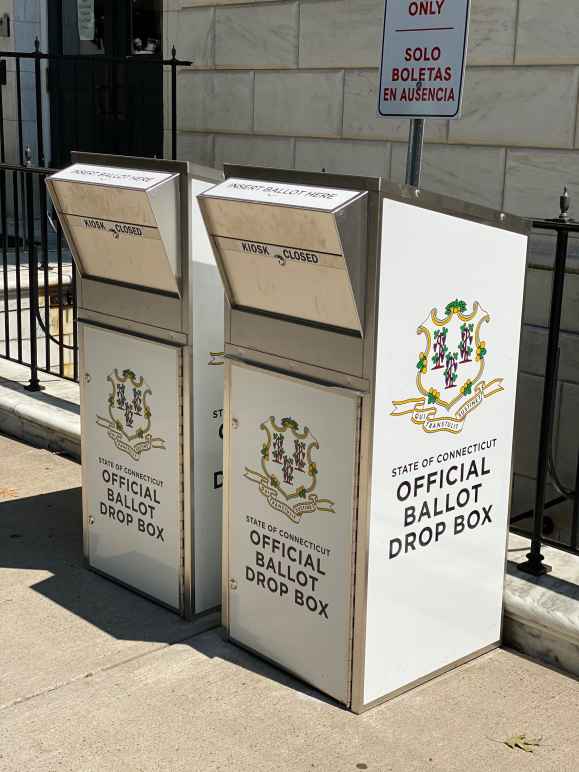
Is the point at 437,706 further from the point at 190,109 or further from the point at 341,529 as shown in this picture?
the point at 190,109

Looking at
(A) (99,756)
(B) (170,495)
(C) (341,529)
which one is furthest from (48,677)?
(C) (341,529)

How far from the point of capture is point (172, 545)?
3.84 meters

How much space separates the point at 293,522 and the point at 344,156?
435 cm

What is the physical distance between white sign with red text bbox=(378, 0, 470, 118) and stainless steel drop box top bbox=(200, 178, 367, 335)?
0.72 metres

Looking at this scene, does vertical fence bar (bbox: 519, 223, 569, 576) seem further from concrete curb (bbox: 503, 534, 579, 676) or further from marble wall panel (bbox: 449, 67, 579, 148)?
marble wall panel (bbox: 449, 67, 579, 148)

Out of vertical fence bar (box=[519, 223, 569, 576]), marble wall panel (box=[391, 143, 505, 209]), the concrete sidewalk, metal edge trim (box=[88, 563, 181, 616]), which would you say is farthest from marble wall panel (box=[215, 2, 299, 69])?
the concrete sidewalk

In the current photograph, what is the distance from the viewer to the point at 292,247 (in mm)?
2994

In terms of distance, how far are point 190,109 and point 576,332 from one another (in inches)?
153

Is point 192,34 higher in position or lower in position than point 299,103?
higher

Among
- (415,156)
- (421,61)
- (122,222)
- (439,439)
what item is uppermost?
(421,61)

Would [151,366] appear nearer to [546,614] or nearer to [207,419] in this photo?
[207,419]

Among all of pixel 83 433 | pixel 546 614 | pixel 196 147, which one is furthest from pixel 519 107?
pixel 546 614

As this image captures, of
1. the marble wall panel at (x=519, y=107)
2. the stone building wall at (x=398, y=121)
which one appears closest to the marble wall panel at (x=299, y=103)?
the stone building wall at (x=398, y=121)

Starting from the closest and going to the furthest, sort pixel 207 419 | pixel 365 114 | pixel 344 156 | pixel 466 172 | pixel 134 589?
pixel 207 419 < pixel 134 589 < pixel 466 172 < pixel 365 114 < pixel 344 156
